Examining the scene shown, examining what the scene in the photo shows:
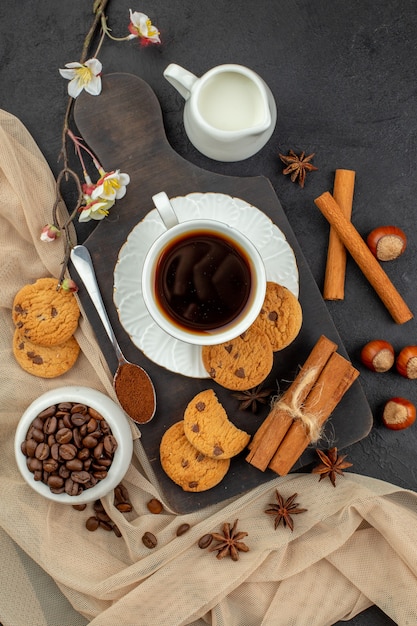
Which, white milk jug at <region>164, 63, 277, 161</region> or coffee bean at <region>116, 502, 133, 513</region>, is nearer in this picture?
white milk jug at <region>164, 63, 277, 161</region>

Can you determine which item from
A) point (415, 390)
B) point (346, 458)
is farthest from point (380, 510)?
point (415, 390)

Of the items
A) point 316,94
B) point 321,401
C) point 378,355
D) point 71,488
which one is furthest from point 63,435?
point 316,94

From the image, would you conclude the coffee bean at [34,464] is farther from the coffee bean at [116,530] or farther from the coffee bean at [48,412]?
the coffee bean at [116,530]

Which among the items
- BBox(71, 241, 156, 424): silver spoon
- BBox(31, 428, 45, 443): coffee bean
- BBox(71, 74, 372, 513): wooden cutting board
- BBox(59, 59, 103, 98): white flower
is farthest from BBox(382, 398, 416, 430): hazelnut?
BBox(59, 59, 103, 98): white flower

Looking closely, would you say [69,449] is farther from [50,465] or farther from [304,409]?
[304,409]

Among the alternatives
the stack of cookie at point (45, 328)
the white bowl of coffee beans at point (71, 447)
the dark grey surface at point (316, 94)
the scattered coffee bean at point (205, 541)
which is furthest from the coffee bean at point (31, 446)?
the dark grey surface at point (316, 94)

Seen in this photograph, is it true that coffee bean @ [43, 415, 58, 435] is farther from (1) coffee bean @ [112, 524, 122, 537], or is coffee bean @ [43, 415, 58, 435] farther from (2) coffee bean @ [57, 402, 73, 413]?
(1) coffee bean @ [112, 524, 122, 537]
